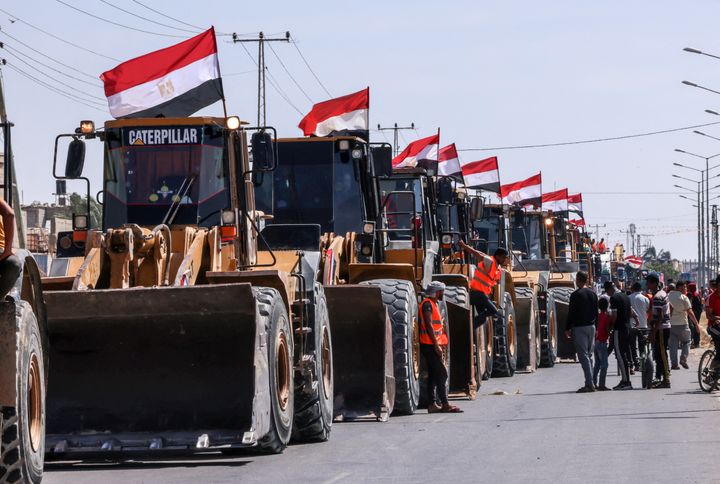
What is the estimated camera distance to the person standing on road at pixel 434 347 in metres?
17.8

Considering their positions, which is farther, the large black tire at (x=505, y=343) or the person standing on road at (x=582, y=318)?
the large black tire at (x=505, y=343)

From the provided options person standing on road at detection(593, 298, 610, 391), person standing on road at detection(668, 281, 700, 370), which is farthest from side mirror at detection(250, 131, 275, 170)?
person standing on road at detection(668, 281, 700, 370)

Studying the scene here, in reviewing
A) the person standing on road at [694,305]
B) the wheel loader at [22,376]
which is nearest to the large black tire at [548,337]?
the person standing on road at [694,305]

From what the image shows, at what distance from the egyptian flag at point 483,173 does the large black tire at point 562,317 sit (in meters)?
2.86

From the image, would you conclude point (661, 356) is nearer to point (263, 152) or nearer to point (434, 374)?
point (434, 374)

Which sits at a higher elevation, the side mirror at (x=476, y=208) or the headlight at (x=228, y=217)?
the side mirror at (x=476, y=208)

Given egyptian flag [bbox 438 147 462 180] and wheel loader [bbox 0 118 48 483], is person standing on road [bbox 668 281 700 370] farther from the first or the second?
wheel loader [bbox 0 118 48 483]

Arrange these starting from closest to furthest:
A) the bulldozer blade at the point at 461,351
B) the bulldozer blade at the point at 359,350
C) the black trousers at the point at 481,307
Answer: the bulldozer blade at the point at 359,350, the bulldozer blade at the point at 461,351, the black trousers at the point at 481,307

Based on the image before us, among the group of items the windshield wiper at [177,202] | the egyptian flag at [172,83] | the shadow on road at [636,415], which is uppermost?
the egyptian flag at [172,83]

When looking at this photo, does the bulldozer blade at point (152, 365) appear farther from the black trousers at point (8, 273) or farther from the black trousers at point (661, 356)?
the black trousers at point (661, 356)

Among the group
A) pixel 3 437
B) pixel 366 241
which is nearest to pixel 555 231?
pixel 366 241

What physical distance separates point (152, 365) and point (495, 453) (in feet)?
10.1

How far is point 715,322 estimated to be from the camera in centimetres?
2166

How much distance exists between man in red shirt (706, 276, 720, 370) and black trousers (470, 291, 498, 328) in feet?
10.1
